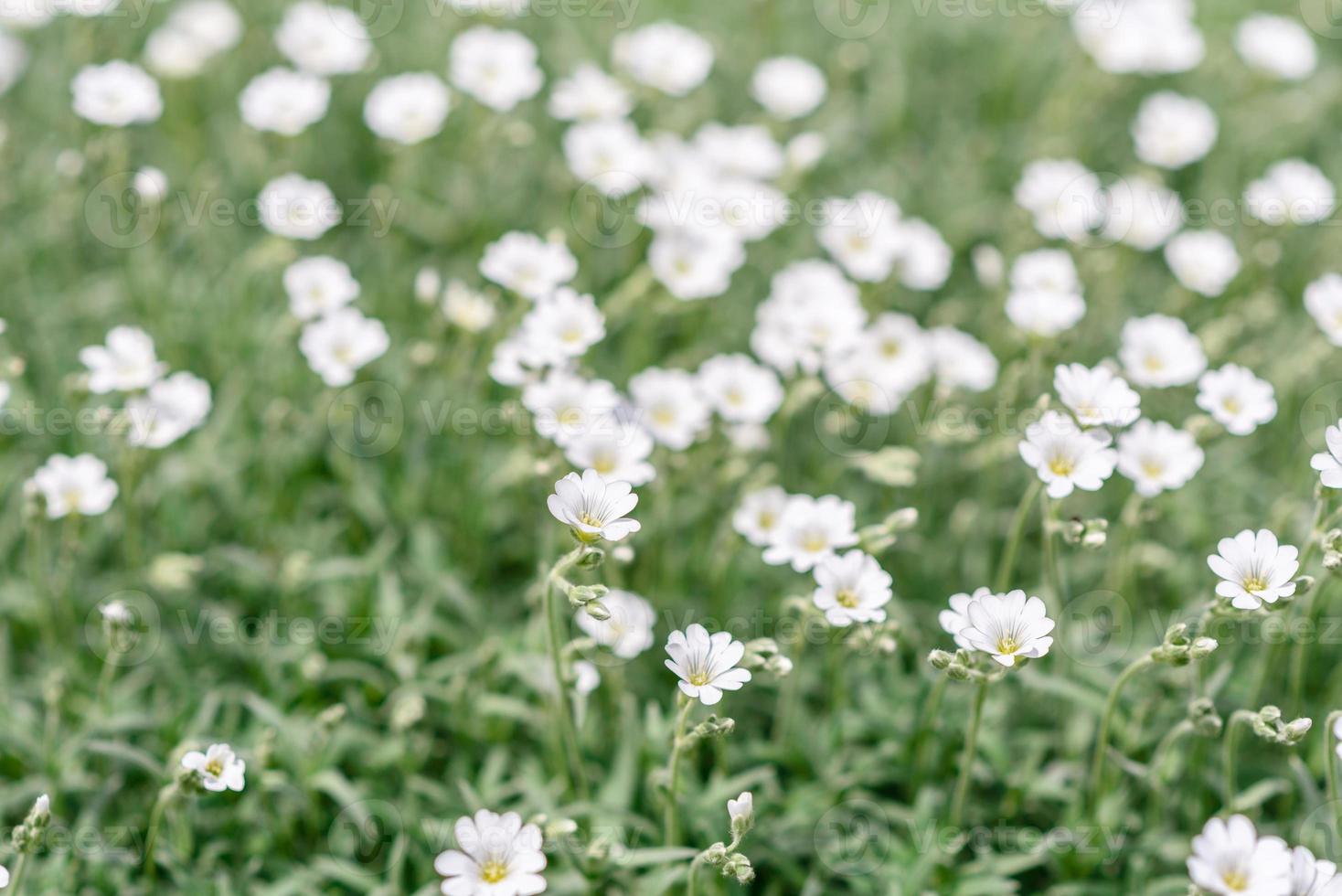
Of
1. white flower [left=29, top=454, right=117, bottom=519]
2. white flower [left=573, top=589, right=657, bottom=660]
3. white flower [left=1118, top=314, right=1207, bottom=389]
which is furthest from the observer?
white flower [left=1118, top=314, right=1207, bottom=389]

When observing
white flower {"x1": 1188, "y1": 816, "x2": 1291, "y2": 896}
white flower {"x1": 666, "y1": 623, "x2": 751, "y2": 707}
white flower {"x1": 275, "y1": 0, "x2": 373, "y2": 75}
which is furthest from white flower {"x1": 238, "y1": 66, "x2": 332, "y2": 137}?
white flower {"x1": 1188, "y1": 816, "x2": 1291, "y2": 896}

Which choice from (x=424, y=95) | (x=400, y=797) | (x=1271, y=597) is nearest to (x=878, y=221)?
(x=424, y=95)

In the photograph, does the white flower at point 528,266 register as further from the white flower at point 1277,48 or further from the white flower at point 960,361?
the white flower at point 1277,48

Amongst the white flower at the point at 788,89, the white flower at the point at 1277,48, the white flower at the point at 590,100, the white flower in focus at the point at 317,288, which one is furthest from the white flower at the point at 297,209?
the white flower at the point at 1277,48

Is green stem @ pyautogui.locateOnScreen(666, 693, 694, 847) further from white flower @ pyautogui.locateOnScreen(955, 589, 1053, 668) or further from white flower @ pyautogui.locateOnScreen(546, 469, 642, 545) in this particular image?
white flower @ pyautogui.locateOnScreen(955, 589, 1053, 668)

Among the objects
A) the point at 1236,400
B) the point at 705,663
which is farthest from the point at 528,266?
the point at 1236,400

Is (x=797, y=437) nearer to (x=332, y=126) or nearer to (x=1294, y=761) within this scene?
(x=1294, y=761)
